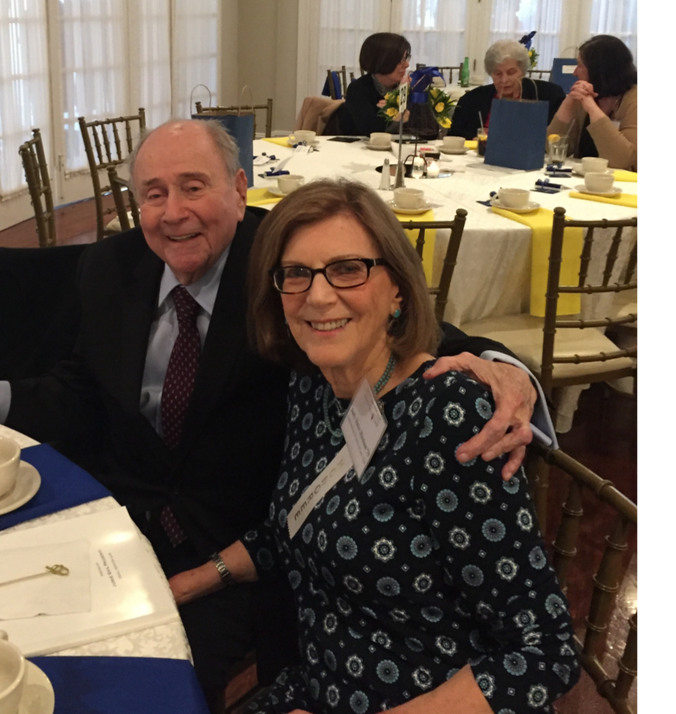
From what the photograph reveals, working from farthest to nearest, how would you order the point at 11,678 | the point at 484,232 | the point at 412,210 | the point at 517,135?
the point at 517,135, the point at 412,210, the point at 484,232, the point at 11,678

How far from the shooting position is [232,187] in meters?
1.65

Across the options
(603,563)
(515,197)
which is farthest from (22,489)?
(515,197)

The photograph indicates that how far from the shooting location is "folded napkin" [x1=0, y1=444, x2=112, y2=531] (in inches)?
42.5

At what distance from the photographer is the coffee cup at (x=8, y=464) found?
3.49 ft

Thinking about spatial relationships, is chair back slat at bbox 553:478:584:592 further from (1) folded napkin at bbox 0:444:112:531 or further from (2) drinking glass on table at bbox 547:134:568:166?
(2) drinking glass on table at bbox 547:134:568:166

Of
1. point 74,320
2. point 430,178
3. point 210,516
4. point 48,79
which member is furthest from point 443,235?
point 48,79

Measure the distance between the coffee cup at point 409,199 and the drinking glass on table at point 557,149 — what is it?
51.3 inches

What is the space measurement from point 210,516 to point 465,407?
719 millimetres

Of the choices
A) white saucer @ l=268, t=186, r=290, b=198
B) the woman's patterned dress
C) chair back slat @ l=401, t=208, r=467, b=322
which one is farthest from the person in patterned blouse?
white saucer @ l=268, t=186, r=290, b=198

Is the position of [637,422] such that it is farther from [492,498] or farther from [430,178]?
[492,498]

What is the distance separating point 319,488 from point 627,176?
9.29 ft

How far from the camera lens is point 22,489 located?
112 cm

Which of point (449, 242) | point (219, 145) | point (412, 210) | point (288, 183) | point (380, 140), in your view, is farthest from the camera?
point (380, 140)

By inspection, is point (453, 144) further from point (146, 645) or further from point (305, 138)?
point (146, 645)
